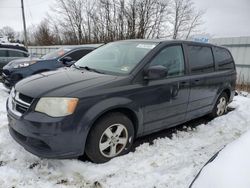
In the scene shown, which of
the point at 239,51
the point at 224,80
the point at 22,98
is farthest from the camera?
the point at 239,51

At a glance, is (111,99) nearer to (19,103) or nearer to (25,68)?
(19,103)

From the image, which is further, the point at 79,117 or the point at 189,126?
the point at 189,126

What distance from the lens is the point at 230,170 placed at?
1.68 meters

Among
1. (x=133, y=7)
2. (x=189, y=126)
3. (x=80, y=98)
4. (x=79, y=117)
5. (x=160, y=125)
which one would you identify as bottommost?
(x=189, y=126)

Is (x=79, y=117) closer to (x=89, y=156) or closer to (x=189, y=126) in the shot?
(x=89, y=156)

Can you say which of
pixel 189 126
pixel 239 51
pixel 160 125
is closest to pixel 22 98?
pixel 160 125

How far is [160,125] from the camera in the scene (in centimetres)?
389

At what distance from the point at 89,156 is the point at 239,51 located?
28.4ft


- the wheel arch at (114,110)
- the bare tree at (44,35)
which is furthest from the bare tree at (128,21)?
the wheel arch at (114,110)

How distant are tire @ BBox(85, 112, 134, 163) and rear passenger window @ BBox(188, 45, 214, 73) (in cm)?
173

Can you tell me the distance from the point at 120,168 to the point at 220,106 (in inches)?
127

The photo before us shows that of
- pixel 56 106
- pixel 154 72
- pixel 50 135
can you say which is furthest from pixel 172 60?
pixel 50 135

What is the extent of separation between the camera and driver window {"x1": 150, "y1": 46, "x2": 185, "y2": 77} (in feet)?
12.6

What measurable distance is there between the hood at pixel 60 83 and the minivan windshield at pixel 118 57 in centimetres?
27
